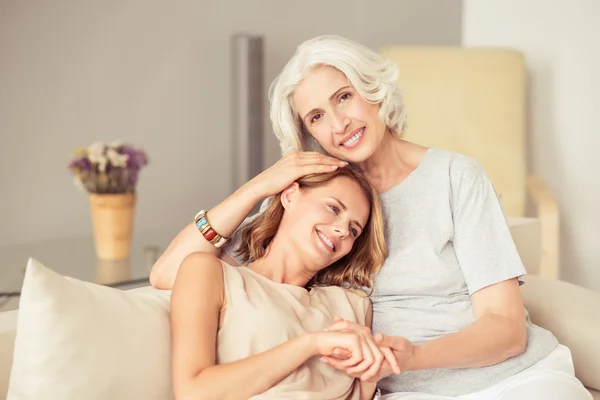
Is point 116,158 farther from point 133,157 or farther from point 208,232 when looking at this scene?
point 208,232

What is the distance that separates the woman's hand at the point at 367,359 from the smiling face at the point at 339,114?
41 cm

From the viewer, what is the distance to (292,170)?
1651mm

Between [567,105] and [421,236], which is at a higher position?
[567,105]

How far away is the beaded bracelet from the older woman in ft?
0.07

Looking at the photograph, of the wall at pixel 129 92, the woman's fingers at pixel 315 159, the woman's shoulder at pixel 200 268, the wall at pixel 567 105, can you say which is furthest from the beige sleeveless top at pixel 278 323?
the wall at pixel 567 105

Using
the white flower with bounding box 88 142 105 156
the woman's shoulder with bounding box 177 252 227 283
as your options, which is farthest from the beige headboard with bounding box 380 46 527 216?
the woman's shoulder with bounding box 177 252 227 283

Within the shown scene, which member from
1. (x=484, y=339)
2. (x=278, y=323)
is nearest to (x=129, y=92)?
(x=278, y=323)

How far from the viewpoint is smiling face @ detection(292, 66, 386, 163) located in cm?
170

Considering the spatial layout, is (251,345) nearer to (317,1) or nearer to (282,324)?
(282,324)

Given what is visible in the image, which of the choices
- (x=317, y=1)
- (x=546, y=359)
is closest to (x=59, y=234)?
(x=317, y=1)

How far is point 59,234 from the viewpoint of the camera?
2.99 m

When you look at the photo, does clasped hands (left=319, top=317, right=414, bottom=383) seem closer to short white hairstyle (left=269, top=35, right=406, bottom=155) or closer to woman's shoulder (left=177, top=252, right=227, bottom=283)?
woman's shoulder (left=177, top=252, right=227, bottom=283)

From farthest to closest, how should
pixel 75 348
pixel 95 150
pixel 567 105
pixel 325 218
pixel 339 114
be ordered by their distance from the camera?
pixel 567 105 < pixel 95 150 < pixel 339 114 < pixel 325 218 < pixel 75 348

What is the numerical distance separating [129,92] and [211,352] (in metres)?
1.87
